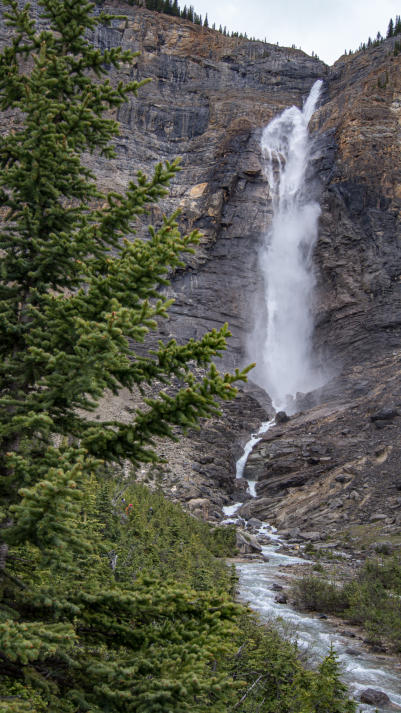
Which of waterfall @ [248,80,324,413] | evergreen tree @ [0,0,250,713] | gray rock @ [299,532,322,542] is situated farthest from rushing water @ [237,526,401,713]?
waterfall @ [248,80,324,413]

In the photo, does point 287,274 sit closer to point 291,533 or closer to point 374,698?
point 291,533

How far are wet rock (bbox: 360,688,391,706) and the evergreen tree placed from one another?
243 inches

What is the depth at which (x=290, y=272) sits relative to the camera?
6019 centimetres

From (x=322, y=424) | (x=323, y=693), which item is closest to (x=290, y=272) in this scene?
(x=322, y=424)

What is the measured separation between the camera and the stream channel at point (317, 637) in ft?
31.6

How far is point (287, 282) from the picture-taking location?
60.1 metres

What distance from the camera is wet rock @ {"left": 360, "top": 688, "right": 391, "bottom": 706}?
8.72m

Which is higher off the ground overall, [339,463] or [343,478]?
[339,463]

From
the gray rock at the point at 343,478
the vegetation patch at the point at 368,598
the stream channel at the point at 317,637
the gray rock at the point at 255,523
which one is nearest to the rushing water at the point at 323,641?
the stream channel at the point at 317,637

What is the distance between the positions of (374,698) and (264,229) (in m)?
57.3

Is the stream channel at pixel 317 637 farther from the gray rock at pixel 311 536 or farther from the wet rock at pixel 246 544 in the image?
the gray rock at pixel 311 536

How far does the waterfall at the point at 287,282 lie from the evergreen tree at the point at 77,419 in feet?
161

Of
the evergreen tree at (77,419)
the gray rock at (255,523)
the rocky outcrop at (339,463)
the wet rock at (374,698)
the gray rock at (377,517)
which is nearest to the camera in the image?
the evergreen tree at (77,419)

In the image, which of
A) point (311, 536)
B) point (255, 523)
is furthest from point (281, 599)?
point (255, 523)
